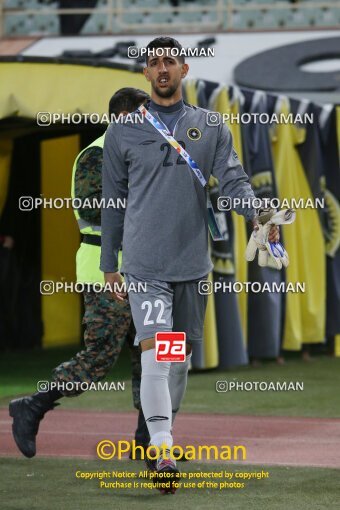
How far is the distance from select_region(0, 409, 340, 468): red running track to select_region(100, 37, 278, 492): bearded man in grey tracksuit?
4.96ft

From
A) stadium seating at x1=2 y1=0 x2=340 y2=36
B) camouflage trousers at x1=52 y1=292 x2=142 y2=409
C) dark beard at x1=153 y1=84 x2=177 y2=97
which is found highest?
dark beard at x1=153 y1=84 x2=177 y2=97

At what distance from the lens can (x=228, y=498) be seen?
6277 mm

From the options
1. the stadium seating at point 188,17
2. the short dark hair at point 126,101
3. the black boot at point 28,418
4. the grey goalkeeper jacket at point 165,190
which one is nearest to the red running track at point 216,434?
the black boot at point 28,418

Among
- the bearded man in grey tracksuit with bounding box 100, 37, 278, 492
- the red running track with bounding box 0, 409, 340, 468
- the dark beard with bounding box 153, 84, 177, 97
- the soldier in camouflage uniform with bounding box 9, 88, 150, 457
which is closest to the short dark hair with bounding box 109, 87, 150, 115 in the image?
the soldier in camouflage uniform with bounding box 9, 88, 150, 457

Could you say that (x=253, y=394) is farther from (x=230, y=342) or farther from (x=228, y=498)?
(x=228, y=498)

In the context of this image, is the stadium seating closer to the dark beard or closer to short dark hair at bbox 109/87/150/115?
short dark hair at bbox 109/87/150/115

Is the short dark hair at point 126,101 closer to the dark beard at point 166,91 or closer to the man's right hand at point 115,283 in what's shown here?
the dark beard at point 166,91

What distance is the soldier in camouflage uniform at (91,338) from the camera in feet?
23.6

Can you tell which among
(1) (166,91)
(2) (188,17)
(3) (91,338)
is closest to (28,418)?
(3) (91,338)

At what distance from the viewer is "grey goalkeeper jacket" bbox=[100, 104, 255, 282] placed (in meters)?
6.21

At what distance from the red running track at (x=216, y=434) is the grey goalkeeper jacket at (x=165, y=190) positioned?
5.56 ft

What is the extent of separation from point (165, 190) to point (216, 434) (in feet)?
9.88

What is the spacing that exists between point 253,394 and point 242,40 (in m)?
9.62

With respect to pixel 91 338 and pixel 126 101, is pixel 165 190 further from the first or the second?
pixel 91 338
